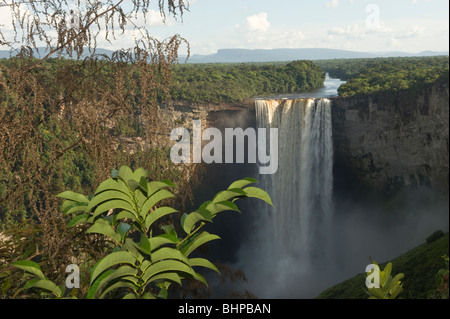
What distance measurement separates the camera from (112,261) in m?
2.23

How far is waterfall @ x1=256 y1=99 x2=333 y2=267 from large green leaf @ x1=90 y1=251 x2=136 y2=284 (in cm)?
2937

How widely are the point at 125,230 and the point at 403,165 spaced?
108 ft

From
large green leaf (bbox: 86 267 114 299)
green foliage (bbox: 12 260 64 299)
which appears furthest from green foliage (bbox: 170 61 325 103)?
large green leaf (bbox: 86 267 114 299)

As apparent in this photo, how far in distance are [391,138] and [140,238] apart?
32.5m

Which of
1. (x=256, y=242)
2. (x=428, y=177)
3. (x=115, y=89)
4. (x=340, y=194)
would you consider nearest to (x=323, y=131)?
(x=340, y=194)

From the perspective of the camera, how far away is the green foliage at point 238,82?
124 ft

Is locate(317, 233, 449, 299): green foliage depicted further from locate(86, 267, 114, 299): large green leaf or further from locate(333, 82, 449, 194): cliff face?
locate(86, 267, 114, 299): large green leaf

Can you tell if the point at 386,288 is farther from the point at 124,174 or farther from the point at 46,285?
the point at 46,285

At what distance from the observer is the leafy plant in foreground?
7.51 ft

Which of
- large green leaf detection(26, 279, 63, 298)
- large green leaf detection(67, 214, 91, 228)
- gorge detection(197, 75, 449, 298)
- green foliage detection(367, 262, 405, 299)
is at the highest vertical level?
large green leaf detection(67, 214, 91, 228)

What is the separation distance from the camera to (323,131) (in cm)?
3198

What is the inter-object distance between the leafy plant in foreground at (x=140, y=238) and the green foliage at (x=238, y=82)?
1216 inches

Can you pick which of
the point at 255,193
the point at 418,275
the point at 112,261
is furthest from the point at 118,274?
the point at 418,275

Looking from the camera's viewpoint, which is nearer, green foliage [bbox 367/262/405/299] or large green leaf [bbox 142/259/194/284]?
large green leaf [bbox 142/259/194/284]
